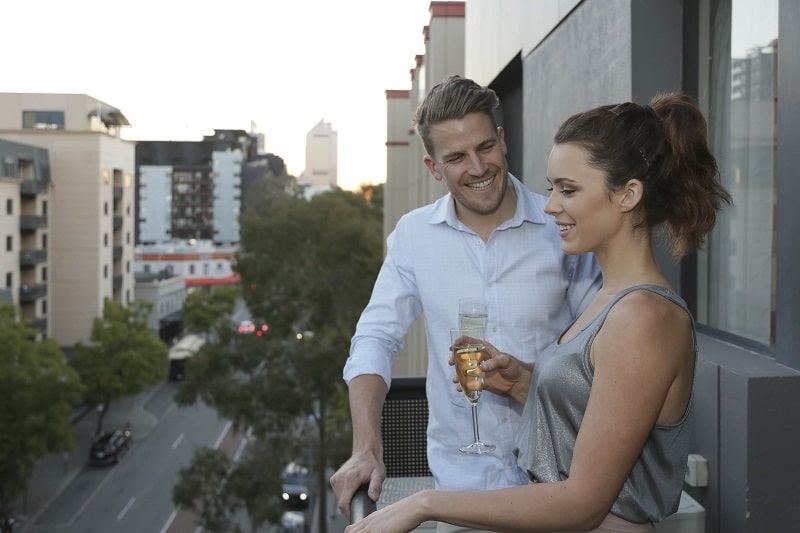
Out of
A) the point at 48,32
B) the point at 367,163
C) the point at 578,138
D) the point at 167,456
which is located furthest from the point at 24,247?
the point at 578,138

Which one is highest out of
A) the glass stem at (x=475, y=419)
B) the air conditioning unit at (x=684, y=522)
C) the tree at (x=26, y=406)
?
the glass stem at (x=475, y=419)

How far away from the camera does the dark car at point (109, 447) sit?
2866 centimetres

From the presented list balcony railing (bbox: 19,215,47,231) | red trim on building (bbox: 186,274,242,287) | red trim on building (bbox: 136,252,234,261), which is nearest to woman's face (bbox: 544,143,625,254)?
balcony railing (bbox: 19,215,47,231)

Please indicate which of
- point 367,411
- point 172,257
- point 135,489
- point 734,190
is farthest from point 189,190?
point 367,411

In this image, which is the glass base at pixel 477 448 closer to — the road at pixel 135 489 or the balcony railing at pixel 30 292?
the road at pixel 135 489

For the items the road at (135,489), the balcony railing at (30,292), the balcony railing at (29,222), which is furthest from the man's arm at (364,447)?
the balcony railing at (29,222)

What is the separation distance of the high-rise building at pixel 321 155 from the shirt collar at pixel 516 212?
158 m

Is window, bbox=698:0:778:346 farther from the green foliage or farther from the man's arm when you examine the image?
the green foliage

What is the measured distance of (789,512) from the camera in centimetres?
228

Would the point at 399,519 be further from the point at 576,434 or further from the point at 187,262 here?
the point at 187,262

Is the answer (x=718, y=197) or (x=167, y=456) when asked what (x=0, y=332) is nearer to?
(x=167, y=456)

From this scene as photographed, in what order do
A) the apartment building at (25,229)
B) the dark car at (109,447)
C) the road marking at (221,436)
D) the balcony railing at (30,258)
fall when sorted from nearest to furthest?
the dark car at (109,447)
the road marking at (221,436)
the apartment building at (25,229)
the balcony railing at (30,258)

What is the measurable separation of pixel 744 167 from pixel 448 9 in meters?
12.4

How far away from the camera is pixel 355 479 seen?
2092mm
